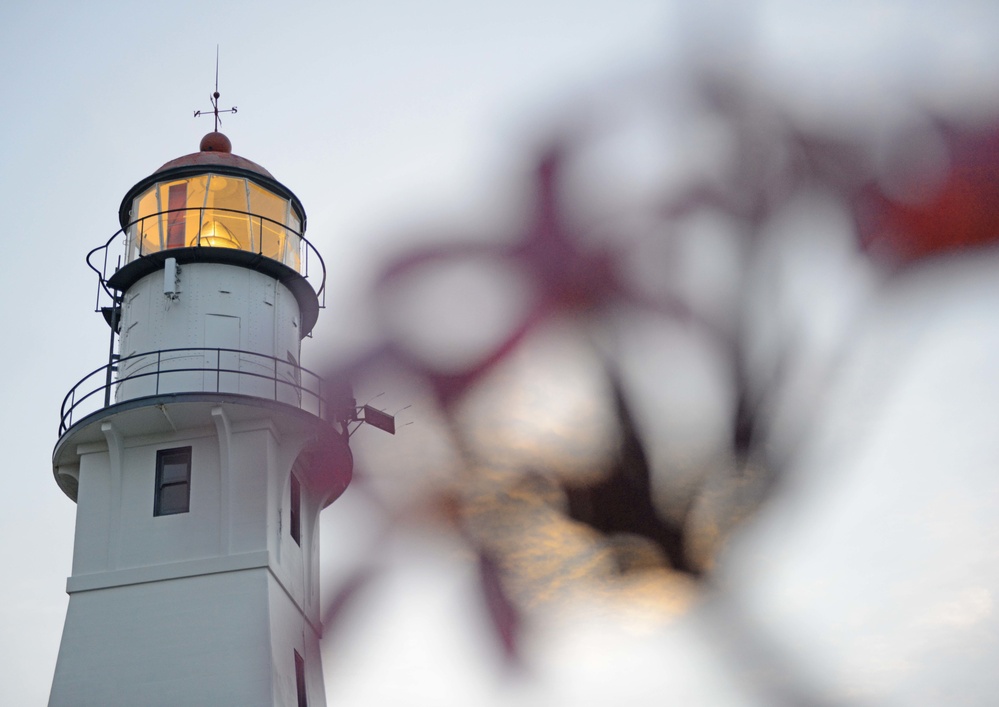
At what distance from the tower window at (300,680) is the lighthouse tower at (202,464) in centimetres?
6

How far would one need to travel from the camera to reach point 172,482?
20719 mm

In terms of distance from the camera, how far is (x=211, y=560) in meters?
19.8

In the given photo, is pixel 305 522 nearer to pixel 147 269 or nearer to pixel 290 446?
pixel 290 446

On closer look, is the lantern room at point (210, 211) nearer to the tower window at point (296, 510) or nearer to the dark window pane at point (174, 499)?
the tower window at point (296, 510)

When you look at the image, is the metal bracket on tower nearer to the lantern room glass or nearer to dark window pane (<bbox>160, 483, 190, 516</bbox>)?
the lantern room glass

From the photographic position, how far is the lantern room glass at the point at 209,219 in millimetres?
22453

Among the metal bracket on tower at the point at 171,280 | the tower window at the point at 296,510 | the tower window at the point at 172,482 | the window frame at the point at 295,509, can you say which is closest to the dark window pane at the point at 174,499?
the tower window at the point at 172,482

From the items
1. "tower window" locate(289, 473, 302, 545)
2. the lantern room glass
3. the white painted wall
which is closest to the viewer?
the white painted wall

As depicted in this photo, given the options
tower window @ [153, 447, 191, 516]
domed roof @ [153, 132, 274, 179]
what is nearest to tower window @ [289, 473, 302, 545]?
tower window @ [153, 447, 191, 516]

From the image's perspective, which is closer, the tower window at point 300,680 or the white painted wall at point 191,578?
the white painted wall at point 191,578

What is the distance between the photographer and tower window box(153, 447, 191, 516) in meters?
20.5

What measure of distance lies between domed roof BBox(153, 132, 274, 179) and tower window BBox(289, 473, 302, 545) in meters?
6.50

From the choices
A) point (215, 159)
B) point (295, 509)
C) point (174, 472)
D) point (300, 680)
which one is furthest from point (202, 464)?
point (215, 159)

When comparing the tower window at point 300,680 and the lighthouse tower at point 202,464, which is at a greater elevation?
the lighthouse tower at point 202,464
